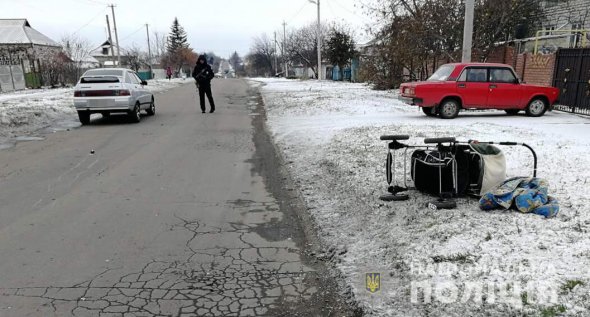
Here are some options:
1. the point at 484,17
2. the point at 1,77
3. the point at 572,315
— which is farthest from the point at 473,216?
the point at 1,77

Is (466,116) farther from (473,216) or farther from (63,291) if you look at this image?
(63,291)

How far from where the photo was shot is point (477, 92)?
12695 millimetres

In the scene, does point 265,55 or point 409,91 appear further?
point 265,55

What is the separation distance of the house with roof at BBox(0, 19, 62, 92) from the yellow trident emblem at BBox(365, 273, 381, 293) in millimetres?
33426

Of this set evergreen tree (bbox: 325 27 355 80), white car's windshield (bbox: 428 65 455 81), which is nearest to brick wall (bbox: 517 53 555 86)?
white car's windshield (bbox: 428 65 455 81)

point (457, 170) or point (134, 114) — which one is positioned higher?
point (457, 170)

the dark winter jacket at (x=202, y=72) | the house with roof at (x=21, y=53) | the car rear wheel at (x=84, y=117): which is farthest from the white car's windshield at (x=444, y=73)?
the house with roof at (x=21, y=53)

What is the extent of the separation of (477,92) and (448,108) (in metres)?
0.97

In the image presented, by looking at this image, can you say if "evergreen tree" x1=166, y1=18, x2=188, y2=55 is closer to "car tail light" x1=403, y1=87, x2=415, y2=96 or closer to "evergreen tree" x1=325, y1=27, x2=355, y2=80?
"evergreen tree" x1=325, y1=27, x2=355, y2=80

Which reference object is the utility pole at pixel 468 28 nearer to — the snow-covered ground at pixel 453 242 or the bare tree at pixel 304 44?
the snow-covered ground at pixel 453 242

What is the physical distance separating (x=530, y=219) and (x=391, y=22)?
20801 mm

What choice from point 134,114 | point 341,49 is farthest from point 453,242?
point 341,49

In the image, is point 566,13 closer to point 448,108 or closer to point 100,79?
point 448,108

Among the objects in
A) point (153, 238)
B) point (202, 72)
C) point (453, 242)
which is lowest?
point (153, 238)
